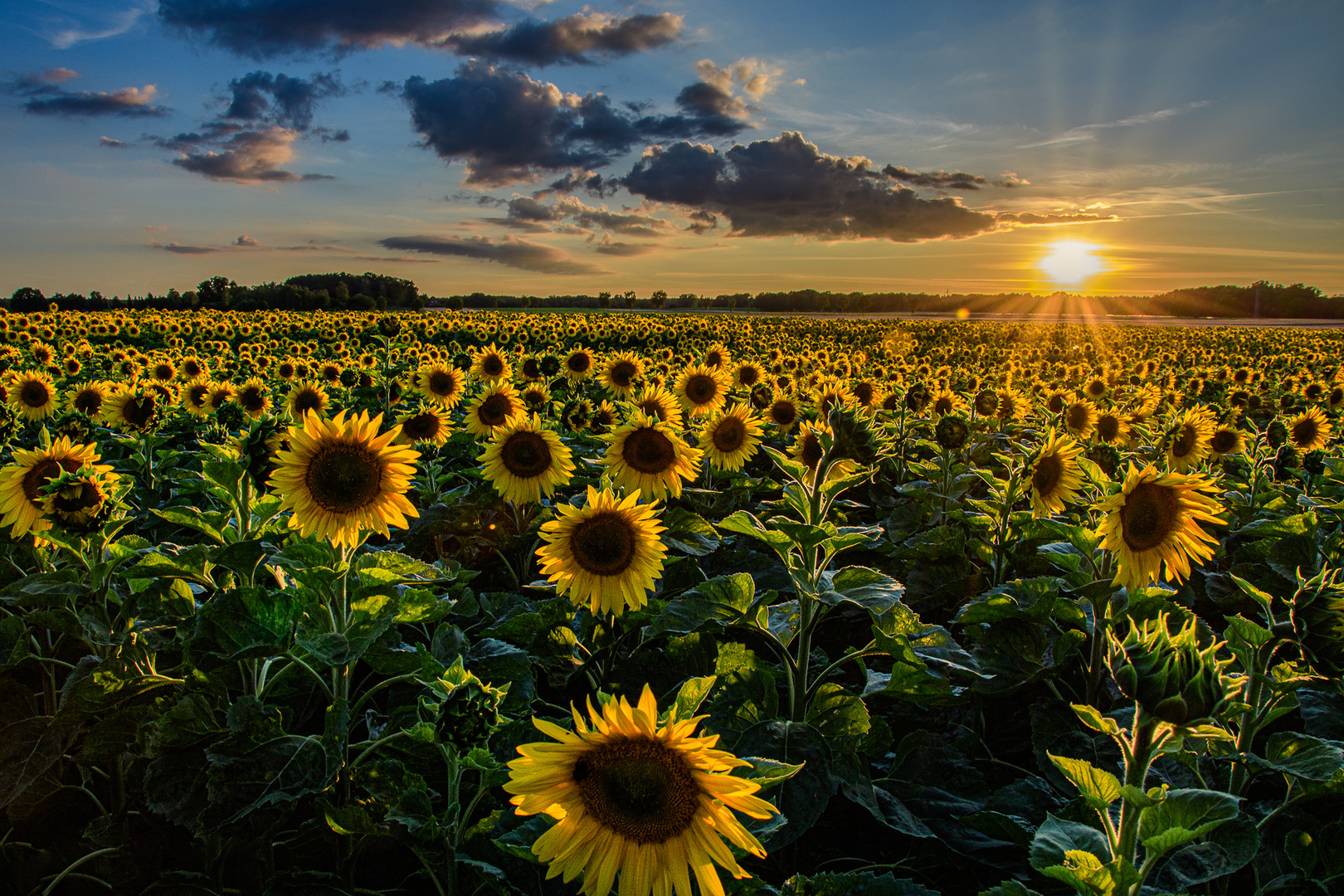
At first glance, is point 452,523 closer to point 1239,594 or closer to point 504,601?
point 504,601

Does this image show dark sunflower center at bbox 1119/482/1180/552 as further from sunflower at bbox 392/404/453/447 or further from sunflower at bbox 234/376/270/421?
sunflower at bbox 234/376/270/421

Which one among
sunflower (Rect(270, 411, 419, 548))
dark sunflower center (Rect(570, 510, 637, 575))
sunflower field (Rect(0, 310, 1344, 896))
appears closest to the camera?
sunflower field (Rect(0, 310, 1344, 896))

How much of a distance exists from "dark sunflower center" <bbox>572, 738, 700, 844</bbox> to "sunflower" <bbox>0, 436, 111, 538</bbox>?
2.98 meters

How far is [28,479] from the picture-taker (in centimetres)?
335

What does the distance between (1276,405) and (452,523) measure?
1410cm

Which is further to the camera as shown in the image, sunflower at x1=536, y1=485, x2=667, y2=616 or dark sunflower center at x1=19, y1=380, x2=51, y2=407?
dark sunflower center at x1=19, y1=380, x2=51, y2=407

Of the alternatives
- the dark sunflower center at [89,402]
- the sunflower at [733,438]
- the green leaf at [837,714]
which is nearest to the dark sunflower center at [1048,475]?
the sunflower at [733,438]

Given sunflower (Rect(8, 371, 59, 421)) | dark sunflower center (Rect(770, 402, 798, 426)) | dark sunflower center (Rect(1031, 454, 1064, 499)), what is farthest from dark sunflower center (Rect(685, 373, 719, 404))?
sunflower (Rect(8, 371, 59, 421))

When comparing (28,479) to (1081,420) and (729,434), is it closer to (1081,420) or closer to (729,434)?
(729,434)

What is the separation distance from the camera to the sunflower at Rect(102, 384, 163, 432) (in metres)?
6.45

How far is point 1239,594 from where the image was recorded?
461 cm

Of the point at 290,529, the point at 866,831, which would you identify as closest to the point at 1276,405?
the point at 866,831

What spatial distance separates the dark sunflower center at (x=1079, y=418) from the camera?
28.0 feet

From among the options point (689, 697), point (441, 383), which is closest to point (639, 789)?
point (689, 697)
